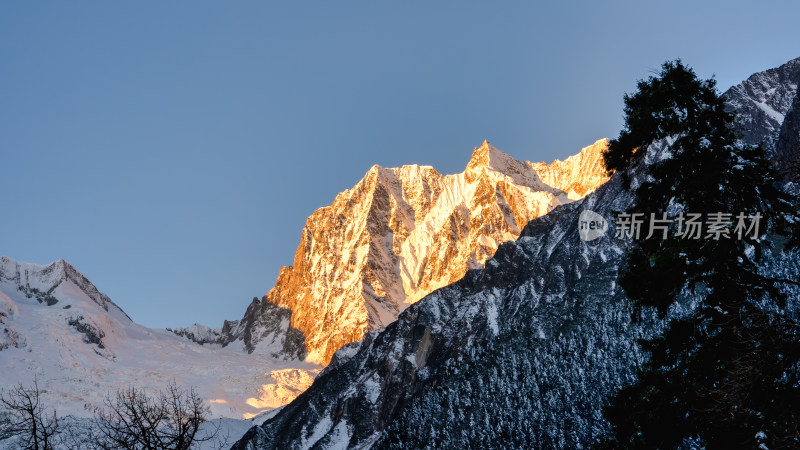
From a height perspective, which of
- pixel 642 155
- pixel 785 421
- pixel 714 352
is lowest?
pixel 785 421

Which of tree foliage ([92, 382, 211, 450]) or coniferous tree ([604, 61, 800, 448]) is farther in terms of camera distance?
tree foliage ([92, 382, 211, 450])

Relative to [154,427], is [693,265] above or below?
above

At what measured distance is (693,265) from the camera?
1401 cm

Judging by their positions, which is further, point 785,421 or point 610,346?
point 610,346

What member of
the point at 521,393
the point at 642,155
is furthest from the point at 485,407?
the point at 642,155

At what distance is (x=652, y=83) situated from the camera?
15.8 meters

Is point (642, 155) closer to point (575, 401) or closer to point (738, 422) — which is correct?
point (738, 422)

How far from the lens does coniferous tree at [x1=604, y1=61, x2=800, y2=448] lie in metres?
13.4

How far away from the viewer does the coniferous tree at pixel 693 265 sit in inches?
526

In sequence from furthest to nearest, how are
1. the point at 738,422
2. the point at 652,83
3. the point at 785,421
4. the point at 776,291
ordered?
the point at 652,83 < the point at 776,291 < the point at 738,422 < the point at 785,421

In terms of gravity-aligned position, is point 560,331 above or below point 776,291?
above

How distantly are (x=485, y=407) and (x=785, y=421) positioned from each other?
179 meters

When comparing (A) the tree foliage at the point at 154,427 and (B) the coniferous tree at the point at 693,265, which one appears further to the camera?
(A) the tree foliage at the point at 154,427

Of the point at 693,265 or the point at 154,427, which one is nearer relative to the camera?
the point at 693,265
